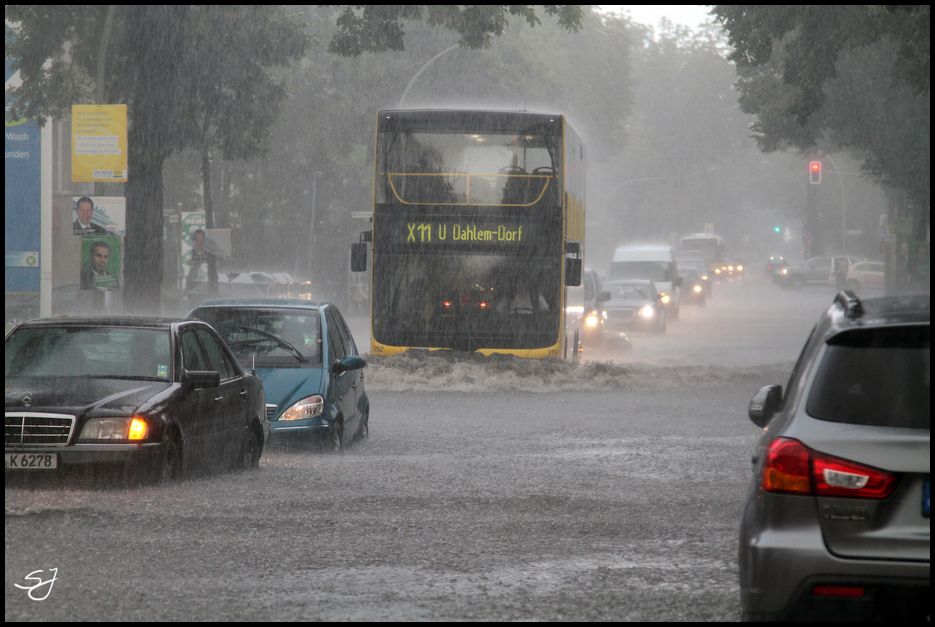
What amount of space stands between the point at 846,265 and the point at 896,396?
61.7m

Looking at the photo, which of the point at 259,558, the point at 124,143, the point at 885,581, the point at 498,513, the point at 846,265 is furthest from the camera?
the point at 846,265

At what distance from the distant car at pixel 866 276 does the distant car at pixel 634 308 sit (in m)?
33.2

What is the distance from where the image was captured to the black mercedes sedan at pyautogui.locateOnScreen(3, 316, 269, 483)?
311 inches

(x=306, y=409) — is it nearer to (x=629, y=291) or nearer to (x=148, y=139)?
(x=148, y=139)

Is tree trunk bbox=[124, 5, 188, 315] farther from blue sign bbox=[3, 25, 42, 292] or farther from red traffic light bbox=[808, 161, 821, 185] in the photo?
red traffic light bbox=[808, 161, 821, 185]

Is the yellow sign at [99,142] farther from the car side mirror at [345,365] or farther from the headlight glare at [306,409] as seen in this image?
the headlight glare at [306,409]

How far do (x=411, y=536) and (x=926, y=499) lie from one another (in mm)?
3503

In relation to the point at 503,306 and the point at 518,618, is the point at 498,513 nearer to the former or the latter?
the point at 518,618

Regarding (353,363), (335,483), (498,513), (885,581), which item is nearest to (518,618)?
(885,581)

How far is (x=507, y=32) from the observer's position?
5125cm

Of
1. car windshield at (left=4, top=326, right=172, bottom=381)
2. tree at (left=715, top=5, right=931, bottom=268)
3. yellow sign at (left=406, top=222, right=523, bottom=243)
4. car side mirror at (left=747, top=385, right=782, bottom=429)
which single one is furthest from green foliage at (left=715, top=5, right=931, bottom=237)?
car side mirror at (left=747, top=385, right=782, bottom=429)

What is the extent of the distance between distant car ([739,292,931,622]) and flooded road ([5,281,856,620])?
106 cm

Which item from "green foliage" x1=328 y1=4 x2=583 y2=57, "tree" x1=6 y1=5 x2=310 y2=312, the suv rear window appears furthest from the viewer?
"green foliage" x1=328 y1=4 x2=583 y2=57

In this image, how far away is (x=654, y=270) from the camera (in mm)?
42000
